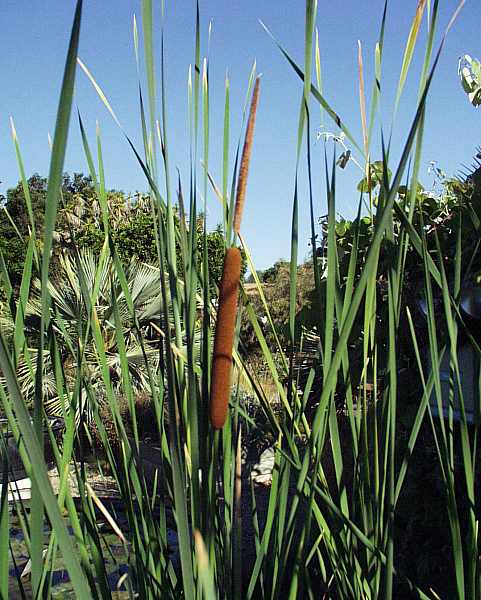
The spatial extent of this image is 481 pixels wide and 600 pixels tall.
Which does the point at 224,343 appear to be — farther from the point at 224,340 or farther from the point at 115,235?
the point at 115,235

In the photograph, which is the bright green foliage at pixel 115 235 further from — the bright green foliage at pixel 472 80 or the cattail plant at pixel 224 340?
the cattail plant at pixel 224 340

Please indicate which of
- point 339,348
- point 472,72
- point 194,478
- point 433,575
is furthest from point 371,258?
point 472,72

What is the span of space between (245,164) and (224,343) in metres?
0.12

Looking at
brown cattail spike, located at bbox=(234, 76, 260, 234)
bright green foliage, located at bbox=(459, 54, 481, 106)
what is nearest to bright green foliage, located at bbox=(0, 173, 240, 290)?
bright green foliage, located at bbox=(459, 54, 481, 106)

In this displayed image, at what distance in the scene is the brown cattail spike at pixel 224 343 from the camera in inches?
14.0

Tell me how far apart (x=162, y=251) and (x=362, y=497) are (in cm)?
26

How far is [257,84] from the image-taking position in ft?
1.41

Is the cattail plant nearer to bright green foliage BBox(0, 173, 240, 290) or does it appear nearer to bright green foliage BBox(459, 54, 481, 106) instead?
bright green foliage BBox(459, 54, 481, 106)

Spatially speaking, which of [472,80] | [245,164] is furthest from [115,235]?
[245,164]

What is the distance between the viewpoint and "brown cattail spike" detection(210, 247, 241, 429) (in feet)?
1.17

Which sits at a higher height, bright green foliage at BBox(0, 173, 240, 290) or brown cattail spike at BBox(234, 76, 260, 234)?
bright green foliage at BBox(0, 173, 240, 290)

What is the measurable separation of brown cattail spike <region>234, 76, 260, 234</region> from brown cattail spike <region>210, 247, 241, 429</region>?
51mm

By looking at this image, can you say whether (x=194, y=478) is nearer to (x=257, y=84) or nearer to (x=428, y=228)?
(x=257, y=84)

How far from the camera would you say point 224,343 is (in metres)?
0.36
